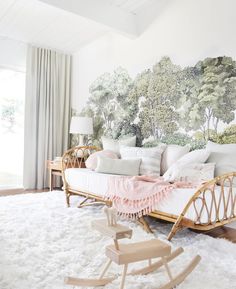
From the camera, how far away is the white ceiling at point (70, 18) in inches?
148

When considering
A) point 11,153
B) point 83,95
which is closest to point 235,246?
point 83,95

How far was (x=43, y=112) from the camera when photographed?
5.22 m

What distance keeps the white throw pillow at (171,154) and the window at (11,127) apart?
292 centimetres

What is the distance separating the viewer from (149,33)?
4141 mm

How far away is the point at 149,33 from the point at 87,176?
2.25 metres

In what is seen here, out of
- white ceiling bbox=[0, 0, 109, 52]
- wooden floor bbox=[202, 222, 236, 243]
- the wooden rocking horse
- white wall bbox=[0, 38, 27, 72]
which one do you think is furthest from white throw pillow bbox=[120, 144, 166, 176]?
white wall bbox=[0, 38, 27, 72]

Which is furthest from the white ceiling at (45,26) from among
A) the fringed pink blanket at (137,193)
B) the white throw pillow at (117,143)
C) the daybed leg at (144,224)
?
the daybed leg at (144,224)

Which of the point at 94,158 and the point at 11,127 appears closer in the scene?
the point at 94,158

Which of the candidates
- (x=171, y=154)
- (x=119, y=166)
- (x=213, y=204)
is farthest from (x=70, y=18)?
(x=213, y=204)

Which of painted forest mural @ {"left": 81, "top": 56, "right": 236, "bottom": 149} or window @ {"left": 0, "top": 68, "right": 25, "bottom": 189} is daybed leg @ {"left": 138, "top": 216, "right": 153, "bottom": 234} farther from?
window @ {"left": 0, "top": 68, "right": 25, "bottom": 189}

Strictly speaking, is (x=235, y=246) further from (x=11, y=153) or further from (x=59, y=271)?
(x=11, y=153)

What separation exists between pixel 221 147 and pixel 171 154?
641 mm

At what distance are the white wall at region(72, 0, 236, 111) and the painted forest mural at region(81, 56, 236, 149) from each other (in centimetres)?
12

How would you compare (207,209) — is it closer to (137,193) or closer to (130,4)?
(137,193)
